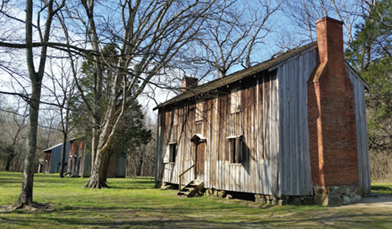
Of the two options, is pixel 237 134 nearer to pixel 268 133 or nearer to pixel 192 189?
pixel 268 133

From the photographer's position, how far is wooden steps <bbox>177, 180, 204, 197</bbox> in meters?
16.4

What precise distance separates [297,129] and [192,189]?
6583mm

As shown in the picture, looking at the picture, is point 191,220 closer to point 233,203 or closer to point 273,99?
point 233,203

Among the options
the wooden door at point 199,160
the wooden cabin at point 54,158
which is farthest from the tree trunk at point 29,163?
the wooden cabin at point 54,158

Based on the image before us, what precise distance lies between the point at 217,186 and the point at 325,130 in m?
5.87

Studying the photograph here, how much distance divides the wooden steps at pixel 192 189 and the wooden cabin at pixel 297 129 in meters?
0.51

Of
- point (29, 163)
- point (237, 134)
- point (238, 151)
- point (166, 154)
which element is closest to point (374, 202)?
point (238, 151)

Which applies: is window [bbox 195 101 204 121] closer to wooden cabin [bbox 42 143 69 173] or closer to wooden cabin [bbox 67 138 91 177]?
wooden cabin [bbox 67 138 91 177]

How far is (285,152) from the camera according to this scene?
12.8 metres

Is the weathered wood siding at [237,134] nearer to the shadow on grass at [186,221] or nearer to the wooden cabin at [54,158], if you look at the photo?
the shadow on grass at [186,221]

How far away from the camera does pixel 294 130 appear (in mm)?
13180

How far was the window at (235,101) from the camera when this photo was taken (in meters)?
15.4

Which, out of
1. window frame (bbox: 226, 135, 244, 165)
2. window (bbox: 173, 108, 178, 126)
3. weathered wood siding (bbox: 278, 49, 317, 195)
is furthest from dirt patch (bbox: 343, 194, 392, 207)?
window (bbox: 173, 108, 178, 126)

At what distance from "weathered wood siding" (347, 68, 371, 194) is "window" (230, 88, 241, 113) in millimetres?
5415
